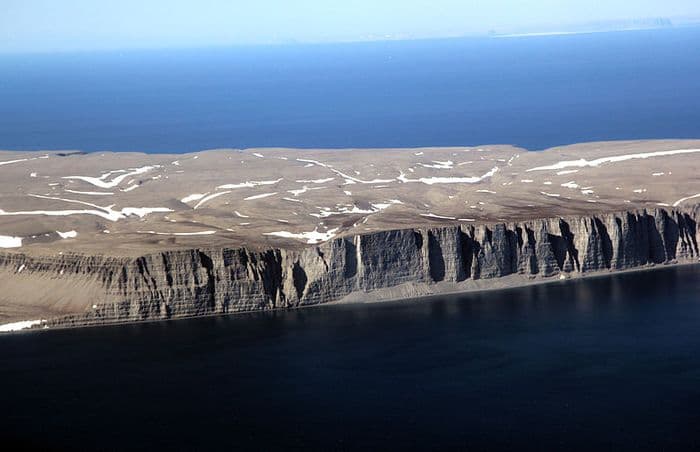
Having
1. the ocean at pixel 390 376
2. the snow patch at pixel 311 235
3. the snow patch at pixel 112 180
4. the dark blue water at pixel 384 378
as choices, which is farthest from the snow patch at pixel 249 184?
the dark blue water at pixel 384 378

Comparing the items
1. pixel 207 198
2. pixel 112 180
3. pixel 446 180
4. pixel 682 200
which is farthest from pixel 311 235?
pixel 112 180

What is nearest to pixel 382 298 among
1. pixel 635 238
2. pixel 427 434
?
pixel 635 238

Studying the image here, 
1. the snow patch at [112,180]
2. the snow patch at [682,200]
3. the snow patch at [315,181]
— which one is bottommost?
the snow patch at [682,200]

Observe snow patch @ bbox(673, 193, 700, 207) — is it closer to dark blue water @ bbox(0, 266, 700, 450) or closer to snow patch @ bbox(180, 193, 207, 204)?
dark blue water @ bbox(0, 266, 700, 450)

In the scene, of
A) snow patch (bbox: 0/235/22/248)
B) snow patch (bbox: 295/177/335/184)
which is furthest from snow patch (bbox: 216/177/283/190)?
snow patch (bbox: 0/235/22/248)

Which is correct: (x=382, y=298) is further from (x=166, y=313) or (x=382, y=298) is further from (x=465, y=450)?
(x=465, y=450)

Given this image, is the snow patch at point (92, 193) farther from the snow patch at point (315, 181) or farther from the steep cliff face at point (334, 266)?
the steep cliff face at point (334, 266)
